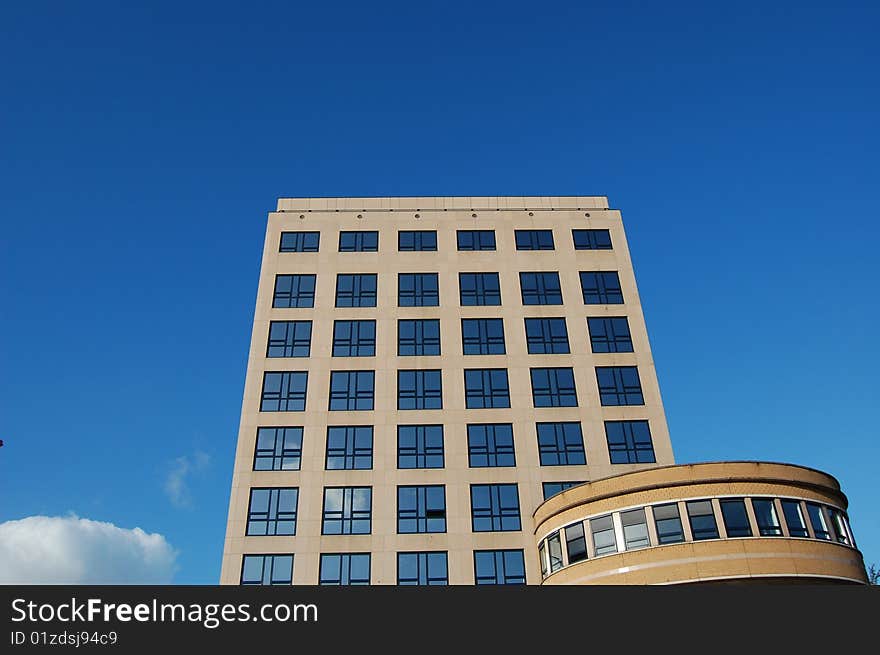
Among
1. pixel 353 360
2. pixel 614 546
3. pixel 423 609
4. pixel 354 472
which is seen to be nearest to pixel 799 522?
pixel 614 546

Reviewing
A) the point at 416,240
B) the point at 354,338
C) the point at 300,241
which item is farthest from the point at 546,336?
the point at 300,241

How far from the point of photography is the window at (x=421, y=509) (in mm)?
42281

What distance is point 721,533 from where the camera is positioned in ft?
96.6

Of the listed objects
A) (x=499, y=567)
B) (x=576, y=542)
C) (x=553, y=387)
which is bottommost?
(x=576, y=542)

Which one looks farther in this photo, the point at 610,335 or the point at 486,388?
the point at 610,335

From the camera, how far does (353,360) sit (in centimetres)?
4803

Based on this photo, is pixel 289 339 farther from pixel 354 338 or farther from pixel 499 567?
pixel 499 567

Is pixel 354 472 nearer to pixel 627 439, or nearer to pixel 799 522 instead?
pixel 627 439

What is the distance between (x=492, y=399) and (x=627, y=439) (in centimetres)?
920

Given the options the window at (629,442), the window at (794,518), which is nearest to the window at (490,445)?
the window at (629,442)

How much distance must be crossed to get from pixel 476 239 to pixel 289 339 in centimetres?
1641

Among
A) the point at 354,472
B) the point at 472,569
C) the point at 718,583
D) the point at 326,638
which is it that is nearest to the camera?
the point at 326,638

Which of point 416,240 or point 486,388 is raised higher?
point 416,240

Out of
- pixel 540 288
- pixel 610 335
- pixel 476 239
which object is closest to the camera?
pixel 610 335
